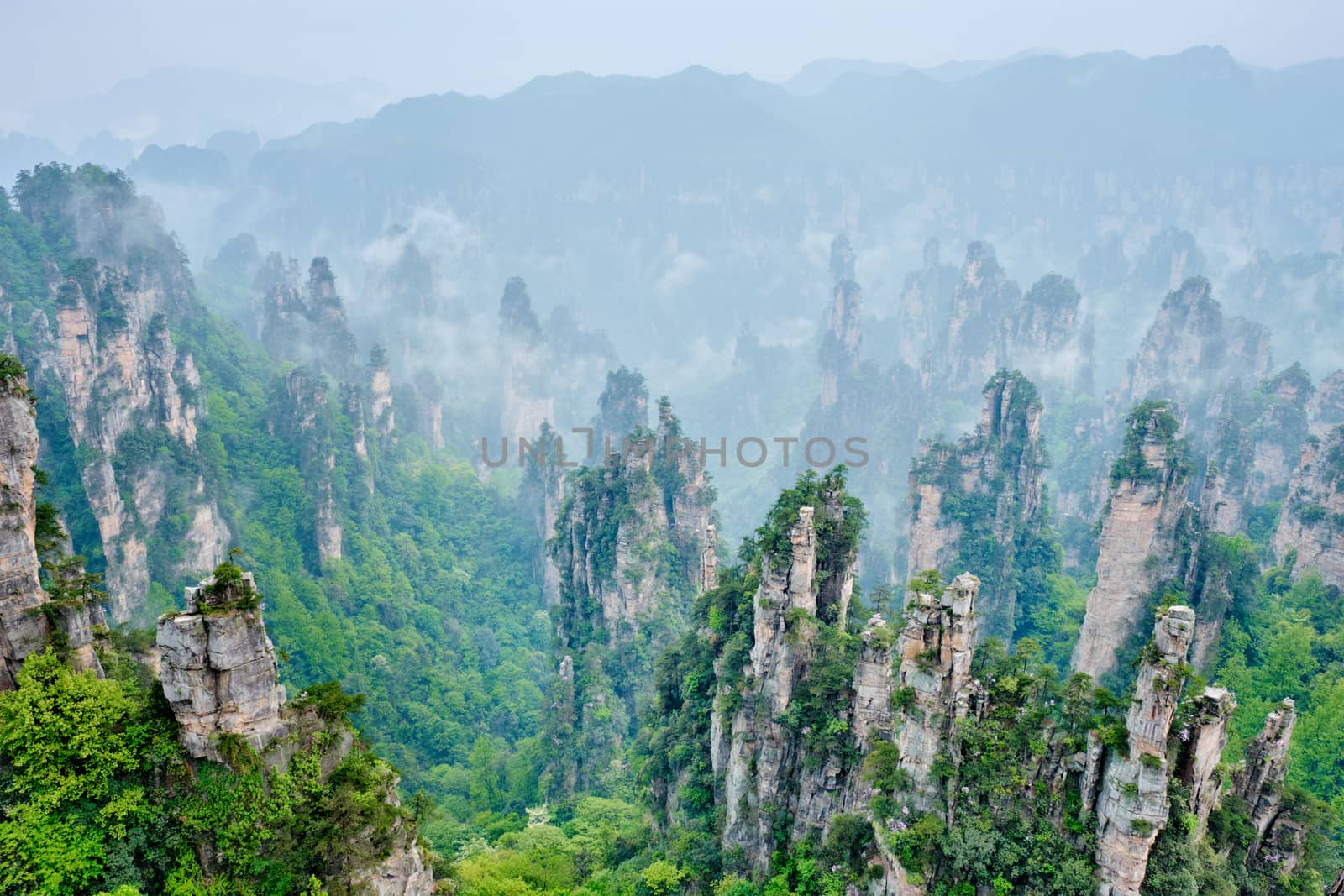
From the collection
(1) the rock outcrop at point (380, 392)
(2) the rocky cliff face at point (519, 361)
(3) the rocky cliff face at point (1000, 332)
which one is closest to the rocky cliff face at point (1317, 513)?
(3) the rocky cliff face at point (1000, 332)

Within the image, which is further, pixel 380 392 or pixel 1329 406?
pixel 380 392

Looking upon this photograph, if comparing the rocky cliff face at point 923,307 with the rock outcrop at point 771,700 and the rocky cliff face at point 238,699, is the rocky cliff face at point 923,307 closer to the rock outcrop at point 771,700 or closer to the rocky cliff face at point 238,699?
the rock outcrop at point 771,700

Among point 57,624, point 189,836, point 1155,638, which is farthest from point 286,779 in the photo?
point 1155,638

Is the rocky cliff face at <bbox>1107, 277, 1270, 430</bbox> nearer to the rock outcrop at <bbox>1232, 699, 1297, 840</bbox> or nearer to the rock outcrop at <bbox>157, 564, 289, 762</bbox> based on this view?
the rock outcrop at <bbox>1232, 699, 1297, 840</bbox>

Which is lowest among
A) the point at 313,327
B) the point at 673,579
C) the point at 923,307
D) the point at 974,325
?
the point at 673,579

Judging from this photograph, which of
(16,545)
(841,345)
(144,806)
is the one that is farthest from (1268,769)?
(841,345)

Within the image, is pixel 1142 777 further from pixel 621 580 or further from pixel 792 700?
pixel 621 580
